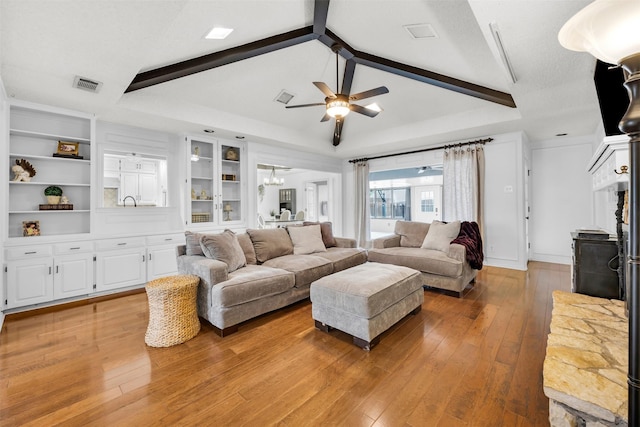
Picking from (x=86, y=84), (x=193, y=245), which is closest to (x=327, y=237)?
(x=193, y=245)

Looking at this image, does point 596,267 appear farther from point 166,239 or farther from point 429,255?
Result: point 166,239

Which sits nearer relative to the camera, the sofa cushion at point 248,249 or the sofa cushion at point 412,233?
the sofa cushion at point 248,249

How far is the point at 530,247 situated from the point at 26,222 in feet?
27.1

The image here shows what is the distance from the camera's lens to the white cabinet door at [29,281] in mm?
3062

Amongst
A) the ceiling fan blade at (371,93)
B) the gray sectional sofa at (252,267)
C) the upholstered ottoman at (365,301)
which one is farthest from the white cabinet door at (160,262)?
the ceiling fan blade at (371,93)

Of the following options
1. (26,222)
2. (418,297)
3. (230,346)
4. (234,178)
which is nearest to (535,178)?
(418,297)

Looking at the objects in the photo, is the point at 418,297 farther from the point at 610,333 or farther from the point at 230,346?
the point at 230,346

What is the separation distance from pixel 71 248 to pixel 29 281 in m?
0.50

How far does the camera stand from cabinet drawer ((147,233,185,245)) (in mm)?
4137

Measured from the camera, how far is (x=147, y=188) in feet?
14.3

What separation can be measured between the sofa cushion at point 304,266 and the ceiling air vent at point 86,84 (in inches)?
105

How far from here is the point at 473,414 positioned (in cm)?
158

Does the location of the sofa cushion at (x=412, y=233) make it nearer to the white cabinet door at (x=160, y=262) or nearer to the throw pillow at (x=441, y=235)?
the throw pillow at (x=441, y=235)

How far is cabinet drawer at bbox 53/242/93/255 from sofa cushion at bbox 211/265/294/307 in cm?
222
